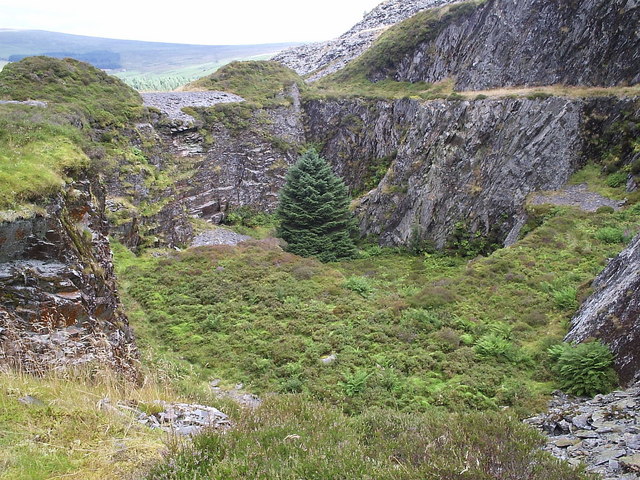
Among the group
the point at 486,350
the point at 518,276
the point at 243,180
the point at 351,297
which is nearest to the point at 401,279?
the point at 351,297

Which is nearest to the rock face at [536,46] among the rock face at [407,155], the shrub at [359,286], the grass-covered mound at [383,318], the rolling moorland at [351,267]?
the rolling moorland at [351,267]

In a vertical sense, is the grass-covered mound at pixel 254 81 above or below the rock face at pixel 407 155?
above

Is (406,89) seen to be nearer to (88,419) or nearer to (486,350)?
(486,350)

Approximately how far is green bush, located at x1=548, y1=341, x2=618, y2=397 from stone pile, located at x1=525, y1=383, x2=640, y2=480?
27.7 inches

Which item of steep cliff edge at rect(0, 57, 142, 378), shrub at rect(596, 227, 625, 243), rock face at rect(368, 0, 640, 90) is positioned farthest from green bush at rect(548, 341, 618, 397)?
rock face at rect(368, 0, 640, 90)

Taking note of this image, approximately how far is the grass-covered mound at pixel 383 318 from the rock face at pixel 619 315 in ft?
2.98

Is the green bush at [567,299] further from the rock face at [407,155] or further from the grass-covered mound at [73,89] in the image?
the grass-covered mound at [73,89]

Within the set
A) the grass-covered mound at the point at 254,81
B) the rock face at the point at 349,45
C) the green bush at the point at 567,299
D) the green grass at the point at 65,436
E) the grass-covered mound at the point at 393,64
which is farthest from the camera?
the rock face at the point at 349,45

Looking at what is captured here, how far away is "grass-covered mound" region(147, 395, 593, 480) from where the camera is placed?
4246 millimetres

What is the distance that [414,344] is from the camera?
12281 mm

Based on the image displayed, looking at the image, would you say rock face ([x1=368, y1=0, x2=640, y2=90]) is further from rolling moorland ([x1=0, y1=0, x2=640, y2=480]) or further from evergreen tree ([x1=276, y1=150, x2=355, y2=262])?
evergreen tree ([x1=276, y1=150, x2=355, y2=262])

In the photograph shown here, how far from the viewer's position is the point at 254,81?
131ft

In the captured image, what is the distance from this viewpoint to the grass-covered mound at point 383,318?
1005cm

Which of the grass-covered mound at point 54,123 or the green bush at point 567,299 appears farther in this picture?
the green bush at point 567,299
